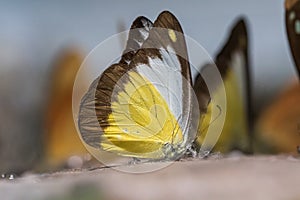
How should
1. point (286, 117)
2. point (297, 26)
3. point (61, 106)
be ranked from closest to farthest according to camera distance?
1. point (297, 26)
2. point (286, 117)
3. point (61, 106)

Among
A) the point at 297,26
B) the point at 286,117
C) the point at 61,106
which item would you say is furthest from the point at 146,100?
the point at 61,106

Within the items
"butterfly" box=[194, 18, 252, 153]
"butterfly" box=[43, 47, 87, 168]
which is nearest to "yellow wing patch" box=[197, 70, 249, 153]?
"butterfly" box=[194, 18, 252, 153]

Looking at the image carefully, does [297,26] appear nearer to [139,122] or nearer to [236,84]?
[236,84]

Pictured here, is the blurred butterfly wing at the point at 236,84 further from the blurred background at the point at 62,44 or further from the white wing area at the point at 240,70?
the blurred background at the point at 62,44

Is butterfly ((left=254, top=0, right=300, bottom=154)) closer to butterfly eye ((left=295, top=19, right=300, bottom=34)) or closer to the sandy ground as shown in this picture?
butterfly eye ((left=295, top=19, right=300, bottom=34))

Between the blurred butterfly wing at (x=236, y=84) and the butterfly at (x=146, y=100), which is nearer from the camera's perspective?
the butterfly at (x=146, y=100)

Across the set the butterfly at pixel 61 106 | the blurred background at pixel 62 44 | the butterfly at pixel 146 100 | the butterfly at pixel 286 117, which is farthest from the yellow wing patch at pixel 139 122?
the blurred background at pixel 62 44
